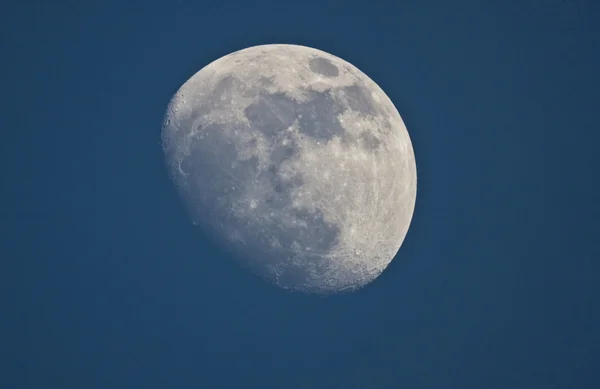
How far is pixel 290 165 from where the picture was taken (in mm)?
7656

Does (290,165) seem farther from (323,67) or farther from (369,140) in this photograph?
(323,67)

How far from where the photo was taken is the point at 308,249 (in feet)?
26.0

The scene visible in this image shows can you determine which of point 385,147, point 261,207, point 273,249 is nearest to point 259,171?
point 261,207

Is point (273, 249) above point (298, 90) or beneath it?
beneath

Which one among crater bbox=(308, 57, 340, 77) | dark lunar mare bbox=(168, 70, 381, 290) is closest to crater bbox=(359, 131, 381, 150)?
dark lunar mare bbox=(168, 70, 381, 290)

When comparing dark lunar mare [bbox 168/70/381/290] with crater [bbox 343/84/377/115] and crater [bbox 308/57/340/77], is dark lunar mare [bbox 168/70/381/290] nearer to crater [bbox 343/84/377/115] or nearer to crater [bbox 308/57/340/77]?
crater [bbox 343/84/377/115]

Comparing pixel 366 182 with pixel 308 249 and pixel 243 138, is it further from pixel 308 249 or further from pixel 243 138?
pixel 243 138

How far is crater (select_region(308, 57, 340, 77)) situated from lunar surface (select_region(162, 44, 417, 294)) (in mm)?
20

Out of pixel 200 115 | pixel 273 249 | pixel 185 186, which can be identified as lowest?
pixel 273 249

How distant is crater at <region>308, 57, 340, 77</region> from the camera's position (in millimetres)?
8336

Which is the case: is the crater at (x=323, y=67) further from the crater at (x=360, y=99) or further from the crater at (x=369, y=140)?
the crater at (x=369, y=140)

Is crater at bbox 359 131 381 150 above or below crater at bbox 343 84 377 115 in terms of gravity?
below

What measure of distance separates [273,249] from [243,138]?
4.59ft

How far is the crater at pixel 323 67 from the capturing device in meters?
8.34
